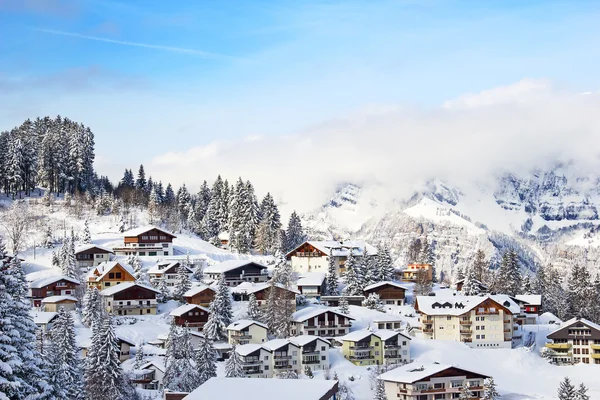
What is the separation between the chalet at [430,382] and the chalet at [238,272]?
35.0m

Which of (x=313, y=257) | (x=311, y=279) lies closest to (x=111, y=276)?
(x=311, y=279)

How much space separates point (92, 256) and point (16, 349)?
76.2 m

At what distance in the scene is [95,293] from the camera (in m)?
86.1

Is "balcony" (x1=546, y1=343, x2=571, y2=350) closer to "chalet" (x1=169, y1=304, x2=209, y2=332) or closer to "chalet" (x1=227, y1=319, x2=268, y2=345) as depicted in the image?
"chalet" (x1=227, y1=319, x2=268, y2=345)

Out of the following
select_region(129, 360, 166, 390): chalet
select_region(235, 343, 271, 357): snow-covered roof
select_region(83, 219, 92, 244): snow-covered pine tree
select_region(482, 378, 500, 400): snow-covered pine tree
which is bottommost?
select_region(482, 378, 500, 400): snow-covered pine tree

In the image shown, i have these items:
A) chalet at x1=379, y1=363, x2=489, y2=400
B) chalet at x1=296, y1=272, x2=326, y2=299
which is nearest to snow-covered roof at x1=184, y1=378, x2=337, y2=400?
chalet at x1=379, y1=363, x2=489, y2=400

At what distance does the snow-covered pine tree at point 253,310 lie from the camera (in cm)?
8900

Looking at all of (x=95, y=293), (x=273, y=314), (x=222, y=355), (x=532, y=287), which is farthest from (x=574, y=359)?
(x=95, y=293)

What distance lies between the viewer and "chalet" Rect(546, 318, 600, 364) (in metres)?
93.0

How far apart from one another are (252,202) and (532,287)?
45957 millimetres

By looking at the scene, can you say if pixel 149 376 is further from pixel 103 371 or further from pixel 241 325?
pixel 241 325

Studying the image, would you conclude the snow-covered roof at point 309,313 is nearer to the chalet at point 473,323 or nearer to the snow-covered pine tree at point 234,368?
the chalet at point 473,323

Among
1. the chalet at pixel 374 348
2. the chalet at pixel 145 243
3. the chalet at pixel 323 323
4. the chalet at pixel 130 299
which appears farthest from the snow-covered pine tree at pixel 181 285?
the chalet at pixel 374 348

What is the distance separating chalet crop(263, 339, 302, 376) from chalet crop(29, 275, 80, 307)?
27.4 m
